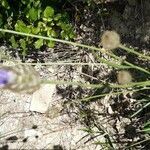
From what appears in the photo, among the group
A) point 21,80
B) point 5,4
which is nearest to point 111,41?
point 21,80

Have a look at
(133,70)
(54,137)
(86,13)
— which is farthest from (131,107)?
(86,13)

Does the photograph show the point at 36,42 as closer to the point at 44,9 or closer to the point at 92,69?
the point at 44,9

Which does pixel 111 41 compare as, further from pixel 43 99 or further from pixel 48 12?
pixel 43 99

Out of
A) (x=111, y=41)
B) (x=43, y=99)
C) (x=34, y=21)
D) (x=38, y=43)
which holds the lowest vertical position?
(x=43, y=99)

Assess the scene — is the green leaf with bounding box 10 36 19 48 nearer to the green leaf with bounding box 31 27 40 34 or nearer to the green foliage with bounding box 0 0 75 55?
the green foliage with bounding box 0 0 75 55

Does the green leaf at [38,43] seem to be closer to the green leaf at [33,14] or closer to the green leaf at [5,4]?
the green leaf at [33,14]
